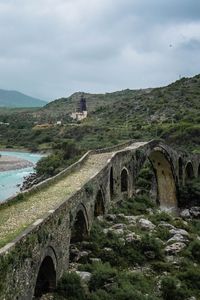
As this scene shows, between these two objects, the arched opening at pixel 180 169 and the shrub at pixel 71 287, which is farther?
the arched opening at pixel 180 169

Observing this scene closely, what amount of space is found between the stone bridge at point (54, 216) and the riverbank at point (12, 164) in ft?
155

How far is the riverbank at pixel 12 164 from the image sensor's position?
82562mm

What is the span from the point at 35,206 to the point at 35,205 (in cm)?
19

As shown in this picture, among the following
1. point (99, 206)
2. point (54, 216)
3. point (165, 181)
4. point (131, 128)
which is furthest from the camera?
point (131, 128)

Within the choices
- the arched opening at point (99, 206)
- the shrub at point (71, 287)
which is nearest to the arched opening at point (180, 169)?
the arched opening at point (99, 206)

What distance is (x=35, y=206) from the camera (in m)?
18.6

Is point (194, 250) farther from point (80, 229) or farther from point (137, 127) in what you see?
point (137, 127)

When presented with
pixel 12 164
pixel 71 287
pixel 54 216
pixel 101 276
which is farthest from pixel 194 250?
pixel 12 164

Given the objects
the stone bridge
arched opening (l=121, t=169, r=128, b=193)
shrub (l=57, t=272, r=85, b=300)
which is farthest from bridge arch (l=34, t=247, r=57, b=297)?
arched opening (l=121, t=169, r=128, b=193)

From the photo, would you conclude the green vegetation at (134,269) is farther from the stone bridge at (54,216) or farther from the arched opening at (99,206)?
the stone bridge at (54,216)

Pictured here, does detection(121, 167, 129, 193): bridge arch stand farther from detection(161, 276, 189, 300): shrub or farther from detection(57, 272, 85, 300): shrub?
detection(57, 272, 85, 300): shrub

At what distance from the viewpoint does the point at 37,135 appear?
119812 mm

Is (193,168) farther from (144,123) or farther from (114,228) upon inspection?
(144,123)

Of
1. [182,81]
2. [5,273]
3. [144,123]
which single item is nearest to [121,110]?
[182,81]
